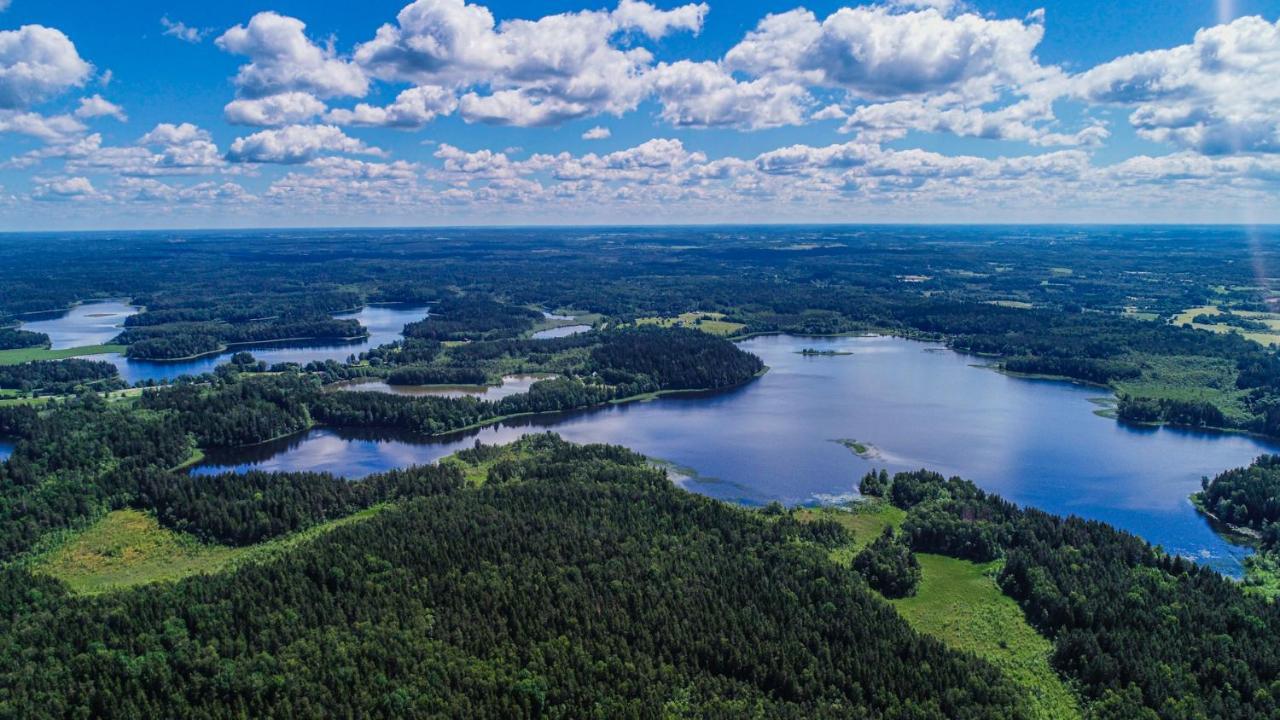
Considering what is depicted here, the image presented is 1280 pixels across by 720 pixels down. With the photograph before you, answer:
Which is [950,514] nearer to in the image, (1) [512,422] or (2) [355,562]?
(2) [355,562]

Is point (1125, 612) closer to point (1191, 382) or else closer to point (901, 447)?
point (901, 447)

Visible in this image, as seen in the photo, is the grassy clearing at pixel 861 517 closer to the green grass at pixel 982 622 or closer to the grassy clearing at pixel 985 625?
the green grass at pixel 982 622

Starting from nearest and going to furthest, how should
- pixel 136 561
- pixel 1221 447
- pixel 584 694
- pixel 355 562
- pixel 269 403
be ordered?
pixel 584 694
pixel 355 562
pixel 136 561
pixel 1221 447
pixel 269 403

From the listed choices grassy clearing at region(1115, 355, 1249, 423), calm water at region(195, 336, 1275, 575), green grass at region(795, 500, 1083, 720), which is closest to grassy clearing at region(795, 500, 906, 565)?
green grass at region(795, 500, 1083, 720)

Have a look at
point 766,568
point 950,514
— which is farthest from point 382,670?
point 950,514

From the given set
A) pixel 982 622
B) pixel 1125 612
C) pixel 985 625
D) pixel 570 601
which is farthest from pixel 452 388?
pixel 1125 612

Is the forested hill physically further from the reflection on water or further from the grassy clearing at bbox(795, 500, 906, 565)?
the reflection on water

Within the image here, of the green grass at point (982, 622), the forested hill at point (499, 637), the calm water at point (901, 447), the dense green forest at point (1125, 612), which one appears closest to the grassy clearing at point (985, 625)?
the green grass at point (982, 622)
